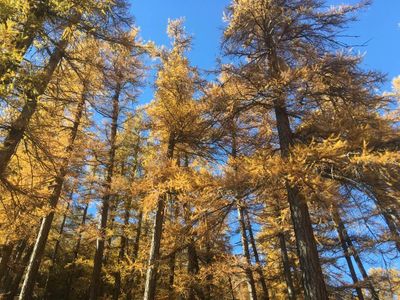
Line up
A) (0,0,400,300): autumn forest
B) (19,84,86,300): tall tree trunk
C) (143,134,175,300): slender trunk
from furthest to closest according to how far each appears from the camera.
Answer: (19,84,86,300): tall tree trunk, (143,134,175,300): slender trunk, (0,0,400,300): autumn forest

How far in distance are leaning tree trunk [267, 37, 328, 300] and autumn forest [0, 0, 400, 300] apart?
28 mm

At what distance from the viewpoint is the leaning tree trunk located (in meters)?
6.39

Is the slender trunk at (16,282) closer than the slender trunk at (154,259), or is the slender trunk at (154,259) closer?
the slender trunk at (154,259)

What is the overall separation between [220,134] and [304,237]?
416 centimetres

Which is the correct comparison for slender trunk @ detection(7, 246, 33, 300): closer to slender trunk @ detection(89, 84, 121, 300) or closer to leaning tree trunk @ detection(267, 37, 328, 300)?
slender trunk @ detection(89, 84, 121, 300)

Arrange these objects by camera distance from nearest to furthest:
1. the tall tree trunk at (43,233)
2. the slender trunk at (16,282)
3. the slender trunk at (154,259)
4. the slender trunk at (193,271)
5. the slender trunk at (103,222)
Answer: the slender trunk at (154,259) → the tall tree trunk at (43,233) → the slender trunk at (103,222) → the slender trunk at (193,271) → the slender trunk at (16,282)

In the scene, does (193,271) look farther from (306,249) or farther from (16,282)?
(306,249)

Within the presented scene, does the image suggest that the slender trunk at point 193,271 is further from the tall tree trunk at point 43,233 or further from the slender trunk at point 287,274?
the tall tree trunk at point 43,233

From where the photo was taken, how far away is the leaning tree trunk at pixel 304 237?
6.39 meters

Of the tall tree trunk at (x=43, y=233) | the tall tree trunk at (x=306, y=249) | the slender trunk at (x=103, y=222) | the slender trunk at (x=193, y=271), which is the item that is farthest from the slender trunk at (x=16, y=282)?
the tall tree trunk at (x=306, y=249)

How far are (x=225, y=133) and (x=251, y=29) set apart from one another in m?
2.98

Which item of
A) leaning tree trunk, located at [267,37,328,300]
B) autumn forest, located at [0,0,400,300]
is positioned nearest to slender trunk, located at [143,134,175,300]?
autumn forest, located at [0,0,400,300]

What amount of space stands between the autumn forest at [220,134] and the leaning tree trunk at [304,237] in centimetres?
3

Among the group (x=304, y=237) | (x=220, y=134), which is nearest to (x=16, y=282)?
(x=220, y=134)
